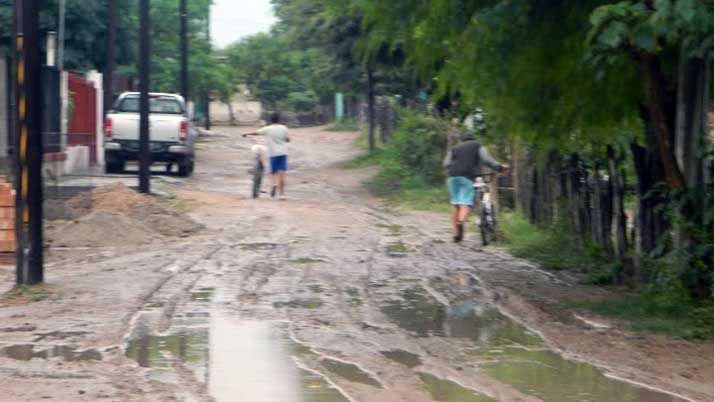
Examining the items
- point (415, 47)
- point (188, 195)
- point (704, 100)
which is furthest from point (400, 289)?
point (188, 195)

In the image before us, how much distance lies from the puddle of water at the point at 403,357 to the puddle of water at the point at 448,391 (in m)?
0.41

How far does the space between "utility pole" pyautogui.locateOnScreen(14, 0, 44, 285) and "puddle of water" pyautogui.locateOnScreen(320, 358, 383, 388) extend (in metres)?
4.27

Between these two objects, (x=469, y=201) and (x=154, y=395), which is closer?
(x=154, y=395)

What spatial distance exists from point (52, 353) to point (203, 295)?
2758 millimetres

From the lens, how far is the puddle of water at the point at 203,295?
1091 cm

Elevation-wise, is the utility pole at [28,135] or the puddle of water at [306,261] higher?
the utility pole at [28,135]

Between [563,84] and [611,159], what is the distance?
200 centimetres

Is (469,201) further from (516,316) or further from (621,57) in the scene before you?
(621,57)

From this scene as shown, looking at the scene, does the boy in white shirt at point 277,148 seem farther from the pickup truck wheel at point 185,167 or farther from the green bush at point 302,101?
the green bush at point 302,101

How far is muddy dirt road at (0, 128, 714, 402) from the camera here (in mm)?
7512

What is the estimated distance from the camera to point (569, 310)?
10.6 metres

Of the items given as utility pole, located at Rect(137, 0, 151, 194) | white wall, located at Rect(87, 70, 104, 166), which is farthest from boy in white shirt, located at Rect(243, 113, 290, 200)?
white wall, located at Rect(87, 70, 104, 166)

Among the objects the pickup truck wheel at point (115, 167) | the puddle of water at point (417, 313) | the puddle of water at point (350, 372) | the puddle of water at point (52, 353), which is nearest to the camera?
the puddle of water at point (350, 372)

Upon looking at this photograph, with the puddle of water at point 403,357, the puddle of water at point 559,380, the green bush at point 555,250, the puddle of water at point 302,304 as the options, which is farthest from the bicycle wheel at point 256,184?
the puddle of water at point 559,380
